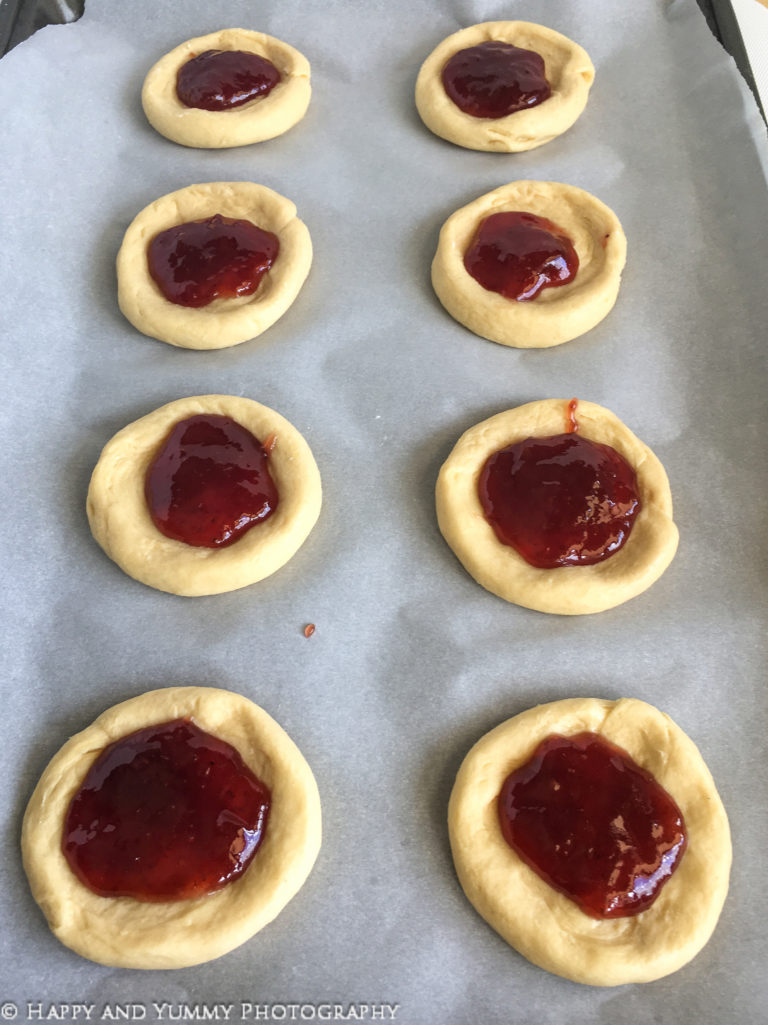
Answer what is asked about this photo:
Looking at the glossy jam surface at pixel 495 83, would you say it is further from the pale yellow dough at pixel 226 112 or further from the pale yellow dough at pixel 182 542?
the pale yellow dough at pixel 182 542

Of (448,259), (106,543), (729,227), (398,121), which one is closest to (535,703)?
(106,543)

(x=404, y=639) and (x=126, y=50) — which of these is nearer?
(x=404, y=639)

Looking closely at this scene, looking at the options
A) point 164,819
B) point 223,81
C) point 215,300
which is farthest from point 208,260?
point 164,819

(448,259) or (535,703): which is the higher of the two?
(448,259)

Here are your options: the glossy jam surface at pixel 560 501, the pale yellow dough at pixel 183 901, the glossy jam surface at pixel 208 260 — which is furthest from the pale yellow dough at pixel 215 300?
the pale yellow dough at pixel 183 901

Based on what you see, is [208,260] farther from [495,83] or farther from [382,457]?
[495,83]

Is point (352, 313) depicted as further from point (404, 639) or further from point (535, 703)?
point (535, 703)

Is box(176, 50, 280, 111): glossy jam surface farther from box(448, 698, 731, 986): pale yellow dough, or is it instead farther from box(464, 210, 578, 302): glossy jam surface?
box(448, 698, 731, 986): pale yellow dough
